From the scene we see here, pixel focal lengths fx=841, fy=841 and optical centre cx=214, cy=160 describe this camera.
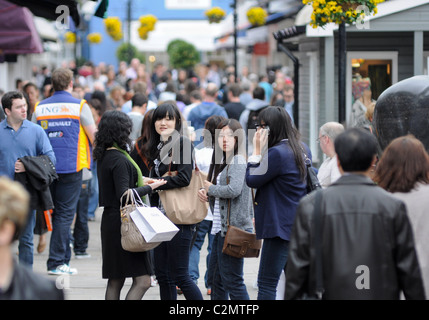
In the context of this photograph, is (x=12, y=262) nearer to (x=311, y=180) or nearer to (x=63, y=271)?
(x=311, y=180)

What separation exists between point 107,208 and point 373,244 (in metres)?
2.80

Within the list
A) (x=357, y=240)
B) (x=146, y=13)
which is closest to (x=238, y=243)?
(x=357, y=240)

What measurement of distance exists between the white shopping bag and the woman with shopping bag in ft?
1.18

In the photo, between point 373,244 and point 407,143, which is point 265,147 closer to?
point 407,143

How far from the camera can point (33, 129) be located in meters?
7.82

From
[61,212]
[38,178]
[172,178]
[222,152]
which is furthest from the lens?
[61,212]

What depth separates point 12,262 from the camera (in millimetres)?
3471

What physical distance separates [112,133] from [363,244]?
281 centimetres

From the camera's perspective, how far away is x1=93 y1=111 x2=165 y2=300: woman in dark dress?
6.41 metres

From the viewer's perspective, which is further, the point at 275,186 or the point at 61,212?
the point at 61,212

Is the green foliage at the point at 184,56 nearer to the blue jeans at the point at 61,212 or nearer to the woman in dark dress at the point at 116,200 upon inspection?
the blue jeans at the point at 61,212

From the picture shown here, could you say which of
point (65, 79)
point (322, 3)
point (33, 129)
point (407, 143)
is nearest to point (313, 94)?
point (322, 3)

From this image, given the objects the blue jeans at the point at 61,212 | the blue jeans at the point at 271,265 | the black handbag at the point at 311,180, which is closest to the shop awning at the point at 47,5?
the blue jeans at the point at 61,212

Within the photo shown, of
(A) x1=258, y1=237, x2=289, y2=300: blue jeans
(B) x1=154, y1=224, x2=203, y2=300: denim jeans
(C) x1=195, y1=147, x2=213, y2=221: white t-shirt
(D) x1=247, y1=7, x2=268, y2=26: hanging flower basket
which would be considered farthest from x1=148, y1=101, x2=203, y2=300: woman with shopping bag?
(D) x1=247, y1=7, x2=268, y2=26: hanging flower basket
